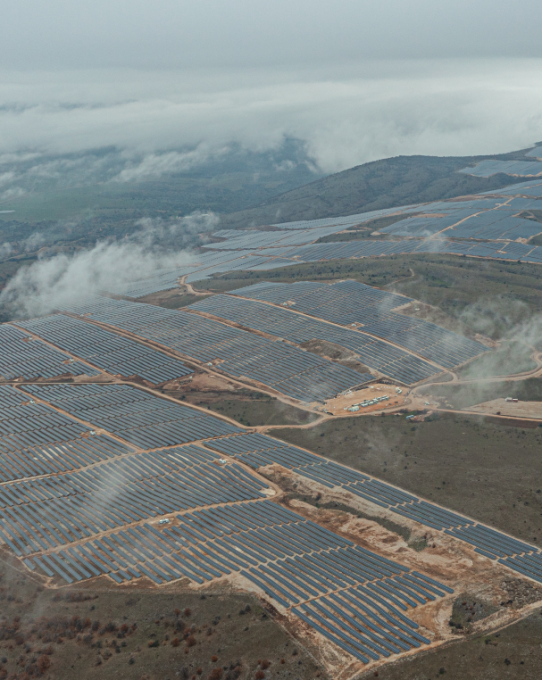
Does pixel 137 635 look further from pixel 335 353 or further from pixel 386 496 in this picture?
pixel 335 353

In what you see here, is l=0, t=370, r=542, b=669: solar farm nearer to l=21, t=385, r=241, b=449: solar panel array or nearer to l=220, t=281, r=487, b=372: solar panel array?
l=21, t=385, r=241, b=449: solar panel array

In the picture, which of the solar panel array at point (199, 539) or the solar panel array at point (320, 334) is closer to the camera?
the solar panel array at point (199, 539)

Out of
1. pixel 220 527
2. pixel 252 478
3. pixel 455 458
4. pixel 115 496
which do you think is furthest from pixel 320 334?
pixel 220 527

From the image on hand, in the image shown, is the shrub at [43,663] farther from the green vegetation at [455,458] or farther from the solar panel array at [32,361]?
the solar panel array at [32,361]

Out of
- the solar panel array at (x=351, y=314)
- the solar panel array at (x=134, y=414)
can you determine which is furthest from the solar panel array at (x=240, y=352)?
the solar panel array at (x=134, y=414)

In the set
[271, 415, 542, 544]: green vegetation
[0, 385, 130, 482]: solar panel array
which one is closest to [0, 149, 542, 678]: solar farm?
[0, 385, 130, 482]: solar panel array
